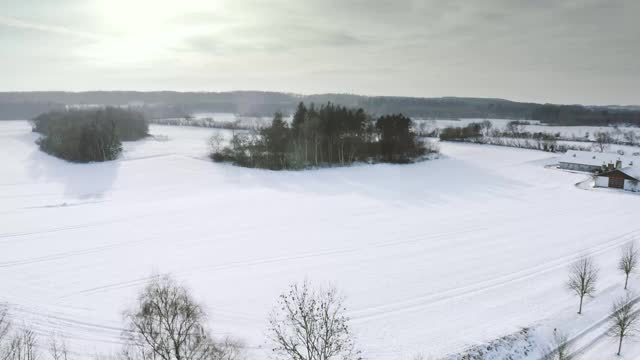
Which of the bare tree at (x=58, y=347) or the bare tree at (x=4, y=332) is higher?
the bare tree at (x=4, y=332)

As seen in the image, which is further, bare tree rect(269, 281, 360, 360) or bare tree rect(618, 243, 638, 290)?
bare tree rect(618, 243, 638, 290)

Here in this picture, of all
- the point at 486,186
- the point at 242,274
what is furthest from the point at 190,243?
the point at 486,186

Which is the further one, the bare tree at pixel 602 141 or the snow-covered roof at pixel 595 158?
the bare tree at pixel 602 141

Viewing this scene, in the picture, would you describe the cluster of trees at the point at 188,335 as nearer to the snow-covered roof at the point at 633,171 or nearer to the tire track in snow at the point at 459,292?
the tire track in snow at the point at 459,292

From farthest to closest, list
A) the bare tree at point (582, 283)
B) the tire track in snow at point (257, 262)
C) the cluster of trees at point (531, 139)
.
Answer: the cluster of trees at point (531, 139)
the tire track in snow at point (257, 262)
the bare tree at point (582, 283)

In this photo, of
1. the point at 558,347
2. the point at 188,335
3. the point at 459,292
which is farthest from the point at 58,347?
the point at 558,347

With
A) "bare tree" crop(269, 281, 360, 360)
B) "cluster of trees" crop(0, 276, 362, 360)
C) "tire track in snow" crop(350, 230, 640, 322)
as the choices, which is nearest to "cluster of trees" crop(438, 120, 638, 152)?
"tire track in snow" crop(350, 230, 640, 322)

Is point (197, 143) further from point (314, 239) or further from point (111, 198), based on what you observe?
point (314, 239)

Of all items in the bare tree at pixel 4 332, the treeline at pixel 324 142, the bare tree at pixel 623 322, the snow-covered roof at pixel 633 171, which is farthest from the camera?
the treeline at pixel 324 142

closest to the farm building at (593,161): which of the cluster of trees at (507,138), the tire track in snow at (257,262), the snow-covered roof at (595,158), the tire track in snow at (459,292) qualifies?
the snow-covered roof at (595,158)

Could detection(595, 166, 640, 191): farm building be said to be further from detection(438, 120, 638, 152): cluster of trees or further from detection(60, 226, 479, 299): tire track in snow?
detection(438, 120, 638, 152): cluster of trees
